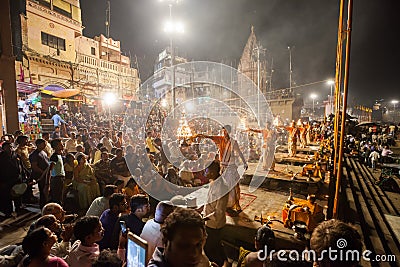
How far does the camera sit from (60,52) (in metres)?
23.6

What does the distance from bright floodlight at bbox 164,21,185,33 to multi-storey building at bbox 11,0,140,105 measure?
11505 mm

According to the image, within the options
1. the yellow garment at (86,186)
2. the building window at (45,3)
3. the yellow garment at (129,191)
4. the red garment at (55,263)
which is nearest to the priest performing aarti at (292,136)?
the yellow garment at (129,191)

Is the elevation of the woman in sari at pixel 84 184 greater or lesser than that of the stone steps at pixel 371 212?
greater

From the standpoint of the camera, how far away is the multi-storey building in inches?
783

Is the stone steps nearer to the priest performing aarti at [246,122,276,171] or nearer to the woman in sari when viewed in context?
the priest performing aarti at [246,122,276,171]

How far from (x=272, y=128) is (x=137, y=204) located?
7.36 meters

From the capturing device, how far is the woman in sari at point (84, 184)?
5.97 metres

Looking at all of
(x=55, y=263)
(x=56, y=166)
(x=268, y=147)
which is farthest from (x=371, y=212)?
(x=56, y=166)

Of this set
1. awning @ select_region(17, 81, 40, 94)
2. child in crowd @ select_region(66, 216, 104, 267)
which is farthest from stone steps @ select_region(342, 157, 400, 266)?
awning @ select_region(17, 81, 40, 94)

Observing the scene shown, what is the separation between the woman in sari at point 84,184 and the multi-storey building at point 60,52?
49.2ft

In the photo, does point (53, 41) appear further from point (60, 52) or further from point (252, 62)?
point (252, 62)

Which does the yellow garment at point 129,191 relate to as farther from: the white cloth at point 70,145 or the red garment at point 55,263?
the white cloth at point 70,145

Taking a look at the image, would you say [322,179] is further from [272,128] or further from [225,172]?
[225,172]

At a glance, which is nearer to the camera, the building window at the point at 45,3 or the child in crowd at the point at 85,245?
the child in crowd at the point at 85,245
